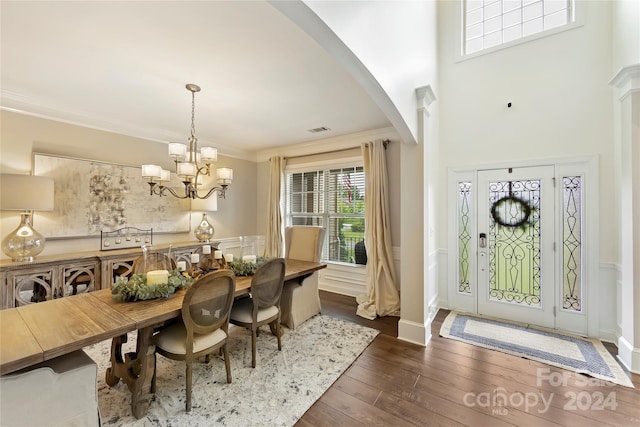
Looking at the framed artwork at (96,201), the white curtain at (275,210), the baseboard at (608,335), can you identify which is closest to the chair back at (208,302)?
the framed artwork at (96,201)

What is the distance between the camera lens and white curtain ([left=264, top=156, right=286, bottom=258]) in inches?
195

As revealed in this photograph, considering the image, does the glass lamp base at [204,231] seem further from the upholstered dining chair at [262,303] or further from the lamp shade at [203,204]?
the upholstered dining chair at [262,303]

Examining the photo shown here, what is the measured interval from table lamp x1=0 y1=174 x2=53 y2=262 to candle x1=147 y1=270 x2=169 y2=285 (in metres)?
1.84

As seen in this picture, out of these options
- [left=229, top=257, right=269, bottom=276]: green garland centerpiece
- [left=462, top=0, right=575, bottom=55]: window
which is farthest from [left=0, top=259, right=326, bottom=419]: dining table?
[left=462, top=0, right=575, bottom=55]: window

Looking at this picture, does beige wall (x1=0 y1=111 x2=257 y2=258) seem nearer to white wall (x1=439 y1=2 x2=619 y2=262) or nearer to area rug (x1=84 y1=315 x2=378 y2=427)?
area rug (x1=84 y1=315 x2=378 y2=427)

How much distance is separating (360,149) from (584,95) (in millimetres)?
2745

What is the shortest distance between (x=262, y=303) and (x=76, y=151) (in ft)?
10.5

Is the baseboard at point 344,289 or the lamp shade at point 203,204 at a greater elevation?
the lamp shade at point 203,204

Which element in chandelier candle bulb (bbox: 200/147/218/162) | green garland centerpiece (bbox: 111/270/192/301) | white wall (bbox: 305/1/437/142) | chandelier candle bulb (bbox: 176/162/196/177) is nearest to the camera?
white wall (bbox: 305/1/437/142)

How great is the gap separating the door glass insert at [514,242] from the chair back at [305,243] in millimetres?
2369

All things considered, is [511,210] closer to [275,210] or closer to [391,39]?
[391,39]

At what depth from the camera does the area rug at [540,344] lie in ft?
7.61

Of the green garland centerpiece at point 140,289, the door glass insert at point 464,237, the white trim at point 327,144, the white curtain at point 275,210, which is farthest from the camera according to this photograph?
the white curtain at point 275,210

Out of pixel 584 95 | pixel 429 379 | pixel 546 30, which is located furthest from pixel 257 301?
pixel 546 30
